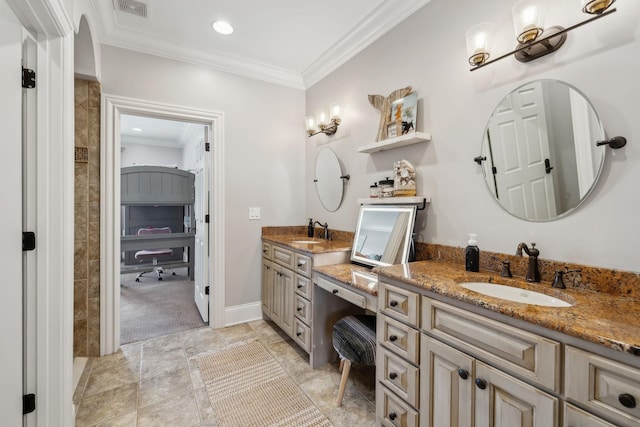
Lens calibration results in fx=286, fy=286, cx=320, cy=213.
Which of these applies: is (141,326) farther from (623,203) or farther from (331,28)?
(623,203)

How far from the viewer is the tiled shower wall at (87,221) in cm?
229

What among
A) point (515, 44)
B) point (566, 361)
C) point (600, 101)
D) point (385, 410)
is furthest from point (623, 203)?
point (385, 410)

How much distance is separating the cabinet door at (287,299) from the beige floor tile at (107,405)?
1149 millimetres

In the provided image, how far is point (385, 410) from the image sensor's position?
1.50 metres

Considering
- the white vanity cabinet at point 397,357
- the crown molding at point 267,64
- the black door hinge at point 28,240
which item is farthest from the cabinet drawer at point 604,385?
the crown molding at point 267,64

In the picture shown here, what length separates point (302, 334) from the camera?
91.5 inches

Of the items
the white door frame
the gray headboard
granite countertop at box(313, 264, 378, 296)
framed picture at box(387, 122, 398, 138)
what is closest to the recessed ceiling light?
the white door frame

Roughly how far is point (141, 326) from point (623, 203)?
12.4 ft

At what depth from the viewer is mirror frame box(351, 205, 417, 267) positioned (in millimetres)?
1898

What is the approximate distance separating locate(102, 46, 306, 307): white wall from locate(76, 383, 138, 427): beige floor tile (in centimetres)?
113

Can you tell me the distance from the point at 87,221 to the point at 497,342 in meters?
2.87

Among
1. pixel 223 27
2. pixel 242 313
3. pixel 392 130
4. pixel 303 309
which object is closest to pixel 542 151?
pixel 392 130

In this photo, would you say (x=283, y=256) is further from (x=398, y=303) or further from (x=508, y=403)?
(x=508, y=403)

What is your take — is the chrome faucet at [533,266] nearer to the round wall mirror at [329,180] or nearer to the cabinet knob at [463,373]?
the cabinet knob at [463,373]
